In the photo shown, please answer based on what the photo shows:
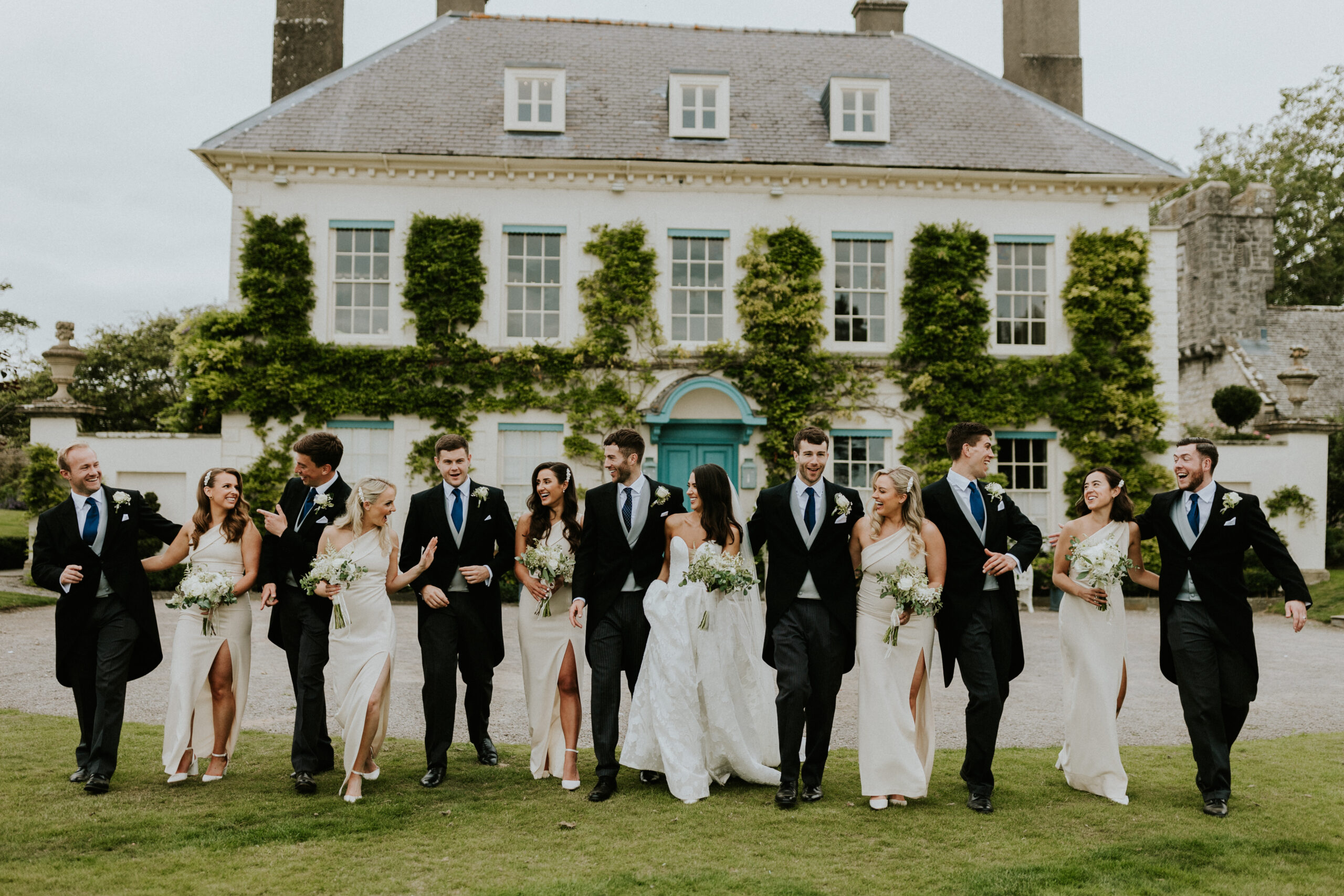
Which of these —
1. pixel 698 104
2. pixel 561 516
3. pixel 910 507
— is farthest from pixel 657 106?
pixel 910 507

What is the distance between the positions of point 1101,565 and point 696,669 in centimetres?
241

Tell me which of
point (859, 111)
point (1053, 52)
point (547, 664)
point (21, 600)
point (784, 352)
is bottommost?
point (21, 600)

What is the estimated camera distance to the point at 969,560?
18.4ft

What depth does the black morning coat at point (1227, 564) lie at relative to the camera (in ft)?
18.1

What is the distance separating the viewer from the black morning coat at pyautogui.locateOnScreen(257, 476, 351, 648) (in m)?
6.02

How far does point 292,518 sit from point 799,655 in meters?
3.29

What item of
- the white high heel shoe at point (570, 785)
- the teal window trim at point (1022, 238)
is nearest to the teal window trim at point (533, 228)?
the teal window trim at point (1022, 238)

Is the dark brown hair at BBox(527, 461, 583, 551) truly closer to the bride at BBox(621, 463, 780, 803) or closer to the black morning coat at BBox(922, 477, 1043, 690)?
the bride at BBox(621, 463, 780, 803)

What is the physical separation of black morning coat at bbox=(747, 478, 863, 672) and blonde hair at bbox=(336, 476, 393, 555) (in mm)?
2264

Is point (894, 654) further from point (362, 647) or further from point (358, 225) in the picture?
point (358, 225)

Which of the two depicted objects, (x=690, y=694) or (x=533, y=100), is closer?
(x=690, y=694)

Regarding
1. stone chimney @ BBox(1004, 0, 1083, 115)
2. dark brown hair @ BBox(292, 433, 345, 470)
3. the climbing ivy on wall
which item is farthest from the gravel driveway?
stone chimney @ BBox(1004, 0, 1083, 115)

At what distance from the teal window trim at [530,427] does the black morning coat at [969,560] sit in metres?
12.1

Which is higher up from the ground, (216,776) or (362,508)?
(362,508)
